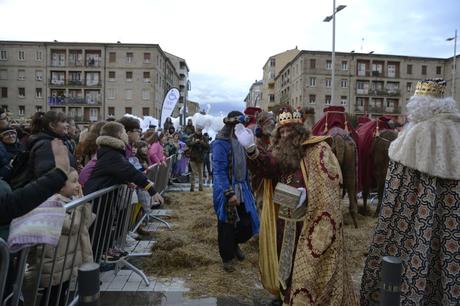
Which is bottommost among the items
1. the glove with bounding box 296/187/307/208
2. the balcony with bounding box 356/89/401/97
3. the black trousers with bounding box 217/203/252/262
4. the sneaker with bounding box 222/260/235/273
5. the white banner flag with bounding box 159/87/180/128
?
the sneaker with bounding box 222/260/235/273

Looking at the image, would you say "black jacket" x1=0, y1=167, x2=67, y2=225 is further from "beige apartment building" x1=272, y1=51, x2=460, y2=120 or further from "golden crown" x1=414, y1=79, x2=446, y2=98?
"beige apartment building" x1=272, y1=51, x2=460, y2=120

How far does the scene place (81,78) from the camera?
68.1m

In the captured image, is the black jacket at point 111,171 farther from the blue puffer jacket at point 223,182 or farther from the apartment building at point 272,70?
the apartment building at point 272,70

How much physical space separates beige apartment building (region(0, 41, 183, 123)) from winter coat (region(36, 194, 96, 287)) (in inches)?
2453

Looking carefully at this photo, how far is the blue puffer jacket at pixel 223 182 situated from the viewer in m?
5.14

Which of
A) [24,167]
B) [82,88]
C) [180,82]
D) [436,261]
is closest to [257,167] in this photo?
[436,261]

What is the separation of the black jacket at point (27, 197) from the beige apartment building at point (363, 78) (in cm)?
6314

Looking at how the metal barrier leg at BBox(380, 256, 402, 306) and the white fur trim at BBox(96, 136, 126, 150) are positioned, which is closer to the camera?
the metal barrier leg at BBox(380, 256, 402, 306)

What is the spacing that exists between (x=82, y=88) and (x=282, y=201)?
6951 cm

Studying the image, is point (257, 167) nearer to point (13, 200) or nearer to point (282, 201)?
point (282, 201)

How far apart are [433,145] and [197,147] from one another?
9105 millimetres

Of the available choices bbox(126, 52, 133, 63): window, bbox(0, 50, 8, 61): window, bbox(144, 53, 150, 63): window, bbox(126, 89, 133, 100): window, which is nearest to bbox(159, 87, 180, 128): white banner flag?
bbox(126, 89, 133, 100): window

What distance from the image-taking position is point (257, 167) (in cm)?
397

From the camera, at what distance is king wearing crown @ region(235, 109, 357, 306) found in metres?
3.52
